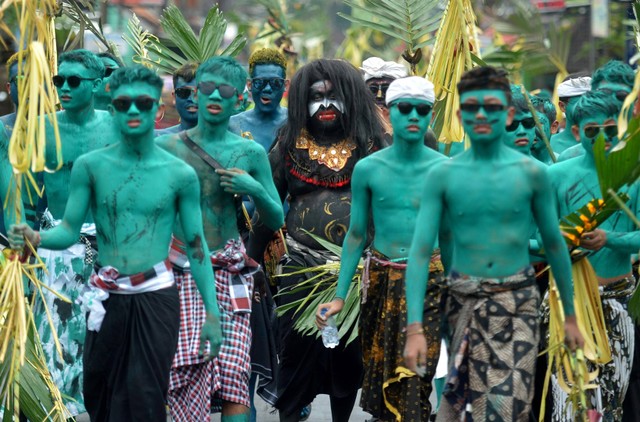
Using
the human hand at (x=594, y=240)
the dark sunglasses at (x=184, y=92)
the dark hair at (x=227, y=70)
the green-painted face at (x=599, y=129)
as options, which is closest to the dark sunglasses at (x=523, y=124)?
the green-painted face at (x=599, y=129)

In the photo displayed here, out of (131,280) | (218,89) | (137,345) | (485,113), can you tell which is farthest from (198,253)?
(485,113)

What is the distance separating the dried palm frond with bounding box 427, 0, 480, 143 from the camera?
32.5ft

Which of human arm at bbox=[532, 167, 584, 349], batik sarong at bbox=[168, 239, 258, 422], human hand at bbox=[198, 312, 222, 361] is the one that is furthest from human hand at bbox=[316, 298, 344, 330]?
human arm at bbox=[532, 167, 584, 349]

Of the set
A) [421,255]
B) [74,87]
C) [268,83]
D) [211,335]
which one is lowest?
[211,335]

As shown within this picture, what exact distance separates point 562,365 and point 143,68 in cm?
241

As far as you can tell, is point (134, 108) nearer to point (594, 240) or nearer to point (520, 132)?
point (594, 240)

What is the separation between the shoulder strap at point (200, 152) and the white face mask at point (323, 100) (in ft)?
4.37

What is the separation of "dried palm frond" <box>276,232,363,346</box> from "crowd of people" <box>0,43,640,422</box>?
0.05 meters

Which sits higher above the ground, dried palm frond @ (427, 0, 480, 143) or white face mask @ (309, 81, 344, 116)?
dried palm frond @ (427, 0, 480, 143)

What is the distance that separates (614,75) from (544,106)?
1726mm

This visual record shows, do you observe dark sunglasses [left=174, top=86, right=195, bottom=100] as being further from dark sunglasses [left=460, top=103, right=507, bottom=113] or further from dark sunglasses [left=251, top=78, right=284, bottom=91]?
dark sunglasses [left=460, top=103, right=507, bottom=113]

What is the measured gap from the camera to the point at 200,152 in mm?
8234

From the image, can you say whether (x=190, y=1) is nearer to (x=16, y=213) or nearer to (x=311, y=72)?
(x=311, y=72)

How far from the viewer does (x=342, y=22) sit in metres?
37.9
